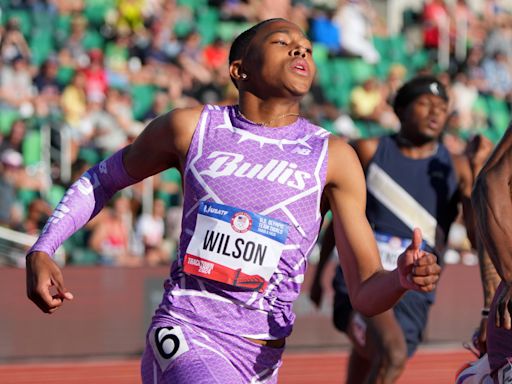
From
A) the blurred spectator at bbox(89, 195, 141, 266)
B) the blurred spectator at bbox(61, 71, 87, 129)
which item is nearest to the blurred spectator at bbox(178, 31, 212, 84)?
the blurred spectator at bbox(61, 71, 87, 129)

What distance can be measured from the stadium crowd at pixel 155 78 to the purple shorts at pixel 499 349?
6876 mm

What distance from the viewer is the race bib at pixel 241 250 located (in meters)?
4.34

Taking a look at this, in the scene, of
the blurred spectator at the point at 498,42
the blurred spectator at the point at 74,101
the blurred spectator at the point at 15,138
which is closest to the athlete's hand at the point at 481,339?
the blurred spectator at the point at 15,138

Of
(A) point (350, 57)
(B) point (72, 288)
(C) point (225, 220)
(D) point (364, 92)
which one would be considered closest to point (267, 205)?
(C) point (225, 220)

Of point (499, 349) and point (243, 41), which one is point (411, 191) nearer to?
point (243, 41)

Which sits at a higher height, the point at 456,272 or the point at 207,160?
the point at 207,160

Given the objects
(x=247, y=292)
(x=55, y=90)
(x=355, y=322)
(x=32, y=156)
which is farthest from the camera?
(x=55, y=90)

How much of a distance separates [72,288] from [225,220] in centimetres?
776

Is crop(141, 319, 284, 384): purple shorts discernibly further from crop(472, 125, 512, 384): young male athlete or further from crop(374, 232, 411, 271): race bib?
crop(374, 232, 411, 271): race bib

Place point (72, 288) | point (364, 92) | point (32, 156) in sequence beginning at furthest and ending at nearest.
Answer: point (364, 92), point (32, 156), point (72, 288)

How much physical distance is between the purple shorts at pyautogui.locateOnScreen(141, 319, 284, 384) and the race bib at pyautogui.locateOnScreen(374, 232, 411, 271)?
107 inches

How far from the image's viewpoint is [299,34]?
15.1ft

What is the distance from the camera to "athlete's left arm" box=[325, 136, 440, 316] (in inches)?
159

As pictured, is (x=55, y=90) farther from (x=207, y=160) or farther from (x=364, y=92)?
(x=207, y=160)
